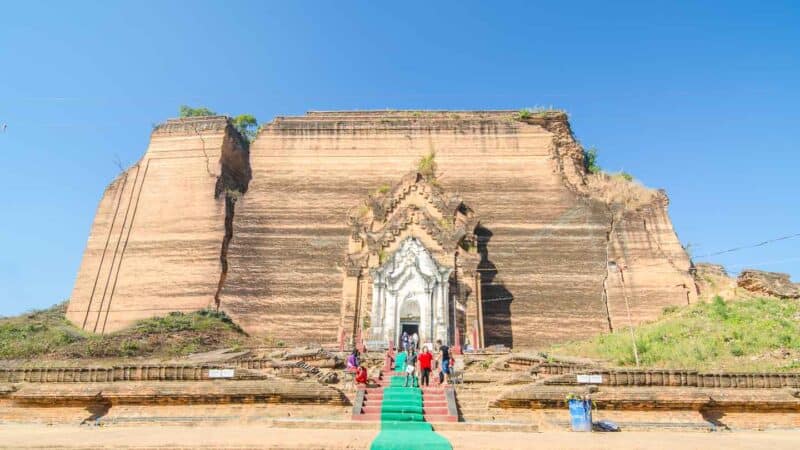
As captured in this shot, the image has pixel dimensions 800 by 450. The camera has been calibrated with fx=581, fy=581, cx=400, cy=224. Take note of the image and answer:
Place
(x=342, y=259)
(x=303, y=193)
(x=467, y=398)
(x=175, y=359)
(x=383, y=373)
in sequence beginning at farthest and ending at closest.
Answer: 1. (x=303, y=193)
2. (x=342, y=259)
3. (x=175, y=359)
4. (x=383, y=373)
5. (x=467, y=398)

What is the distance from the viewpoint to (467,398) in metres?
12.7

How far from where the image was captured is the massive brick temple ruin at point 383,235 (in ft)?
81.5

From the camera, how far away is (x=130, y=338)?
24.2m

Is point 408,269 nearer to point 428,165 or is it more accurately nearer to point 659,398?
point 428,165

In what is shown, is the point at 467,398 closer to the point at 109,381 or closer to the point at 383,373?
the point at 383,373

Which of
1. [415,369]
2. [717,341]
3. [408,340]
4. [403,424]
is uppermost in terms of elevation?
[408,340]

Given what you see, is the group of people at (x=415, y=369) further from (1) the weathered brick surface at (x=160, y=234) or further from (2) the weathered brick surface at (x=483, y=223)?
(1) the weathered brick surface at (x=160, y=234)

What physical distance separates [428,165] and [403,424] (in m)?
21.3

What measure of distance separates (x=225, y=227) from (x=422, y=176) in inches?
407

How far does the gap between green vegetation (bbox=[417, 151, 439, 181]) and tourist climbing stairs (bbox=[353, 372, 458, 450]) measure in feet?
57.2

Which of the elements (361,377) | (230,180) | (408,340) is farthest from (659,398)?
(230,180)

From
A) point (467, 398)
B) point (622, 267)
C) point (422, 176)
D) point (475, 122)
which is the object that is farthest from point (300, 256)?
point (467, 398)

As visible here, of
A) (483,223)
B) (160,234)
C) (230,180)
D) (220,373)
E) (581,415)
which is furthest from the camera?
(230,180)

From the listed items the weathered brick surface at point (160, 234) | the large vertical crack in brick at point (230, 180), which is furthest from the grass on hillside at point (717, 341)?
the weathered brick surface at point (160, 234)
